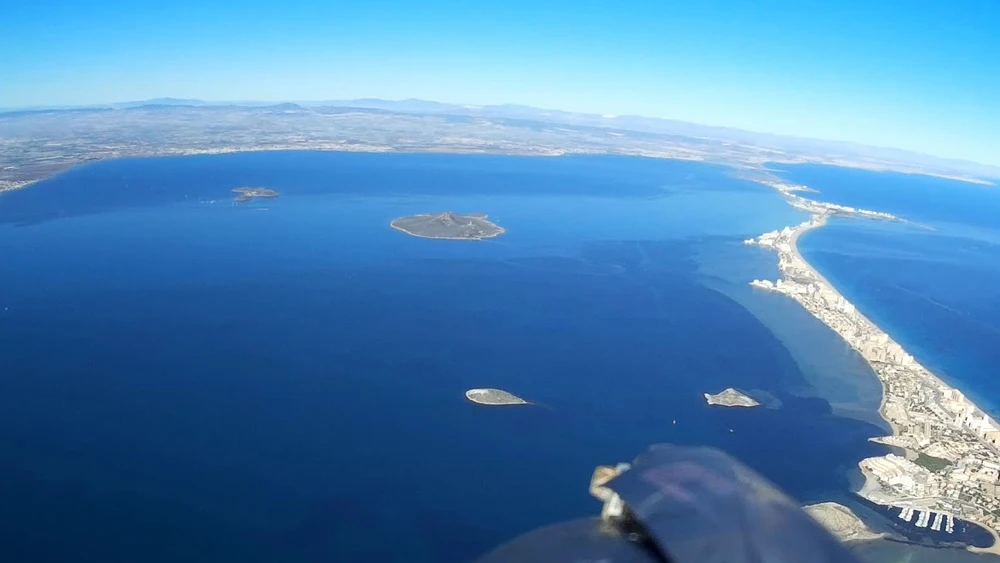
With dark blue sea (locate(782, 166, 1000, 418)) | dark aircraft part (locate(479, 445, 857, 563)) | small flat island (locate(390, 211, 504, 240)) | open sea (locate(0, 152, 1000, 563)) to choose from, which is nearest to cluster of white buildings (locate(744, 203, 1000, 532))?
open sea (locate(0, 152, 1000, 563))

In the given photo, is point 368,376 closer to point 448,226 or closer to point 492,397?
point 492,397

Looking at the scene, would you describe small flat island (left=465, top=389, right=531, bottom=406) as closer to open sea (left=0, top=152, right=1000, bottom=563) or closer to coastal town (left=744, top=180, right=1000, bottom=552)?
open sea (left=0, top=152, right=1000, bottom=563)

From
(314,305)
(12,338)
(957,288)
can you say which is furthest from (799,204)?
(12,338)

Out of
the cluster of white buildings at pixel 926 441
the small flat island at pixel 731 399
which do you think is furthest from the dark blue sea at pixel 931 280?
the small flat island at pixel 731 399

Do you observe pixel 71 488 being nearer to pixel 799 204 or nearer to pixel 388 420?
pixel 388 420

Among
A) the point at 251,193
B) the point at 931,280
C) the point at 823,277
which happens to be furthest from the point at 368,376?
the point at 931,280

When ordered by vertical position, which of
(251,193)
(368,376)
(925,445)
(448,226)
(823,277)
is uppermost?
(251,193)
